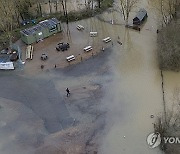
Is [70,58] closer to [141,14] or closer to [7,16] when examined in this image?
[7,16]

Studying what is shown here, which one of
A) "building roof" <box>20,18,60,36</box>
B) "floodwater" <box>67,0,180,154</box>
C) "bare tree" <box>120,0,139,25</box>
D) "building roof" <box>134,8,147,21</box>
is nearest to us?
"floodwater" <box>67,0,180,154</box>

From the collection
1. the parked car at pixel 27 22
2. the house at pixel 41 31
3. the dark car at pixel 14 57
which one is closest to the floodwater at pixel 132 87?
the house at pixel 41 31

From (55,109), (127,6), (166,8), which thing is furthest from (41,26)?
(166,8)

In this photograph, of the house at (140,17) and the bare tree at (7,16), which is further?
the house at (140,17)

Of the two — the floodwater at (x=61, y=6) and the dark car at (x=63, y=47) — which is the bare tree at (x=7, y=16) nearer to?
the dark car at (x=63, y=47)

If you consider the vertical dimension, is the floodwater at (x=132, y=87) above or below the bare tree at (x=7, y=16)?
below

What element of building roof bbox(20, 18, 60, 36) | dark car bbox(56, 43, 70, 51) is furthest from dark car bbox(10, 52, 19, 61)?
dark car bbox(56, 43, 70, 51)

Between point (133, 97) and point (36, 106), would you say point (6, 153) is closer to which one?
point (36, 106)

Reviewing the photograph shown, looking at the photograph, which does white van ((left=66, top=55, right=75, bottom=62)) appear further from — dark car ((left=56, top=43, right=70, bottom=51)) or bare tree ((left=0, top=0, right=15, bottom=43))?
bare tree ((left=0, top=0, right=15, bottom=43))
